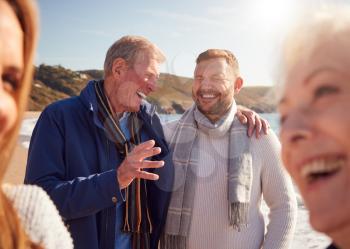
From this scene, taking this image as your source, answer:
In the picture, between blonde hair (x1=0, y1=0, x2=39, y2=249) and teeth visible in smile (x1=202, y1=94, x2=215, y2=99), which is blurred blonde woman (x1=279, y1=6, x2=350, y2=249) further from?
teeth visible in smile (x1=202, y1=94, x2=215, y2=99)

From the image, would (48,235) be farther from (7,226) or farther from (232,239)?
(232,239)

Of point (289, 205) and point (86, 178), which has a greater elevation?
point (86, 178)

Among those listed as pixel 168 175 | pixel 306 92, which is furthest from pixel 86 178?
pixel 306 92

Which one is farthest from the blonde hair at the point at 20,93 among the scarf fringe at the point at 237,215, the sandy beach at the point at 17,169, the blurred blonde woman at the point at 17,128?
the sandy beach at the point at 17,169

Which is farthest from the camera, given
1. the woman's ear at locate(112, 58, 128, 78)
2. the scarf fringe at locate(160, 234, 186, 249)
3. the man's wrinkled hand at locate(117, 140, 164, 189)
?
the woman's ear at locate(112, 58, 128, 78)

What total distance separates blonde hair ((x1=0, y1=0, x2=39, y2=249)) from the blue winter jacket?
54.4 inches

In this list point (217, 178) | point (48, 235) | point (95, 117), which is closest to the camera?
point (48, 235)

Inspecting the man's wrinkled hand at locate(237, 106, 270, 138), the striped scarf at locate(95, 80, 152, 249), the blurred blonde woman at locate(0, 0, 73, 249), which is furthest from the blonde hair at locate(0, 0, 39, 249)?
the man's wrinkled hand at locate(237, 106, 270, 138)

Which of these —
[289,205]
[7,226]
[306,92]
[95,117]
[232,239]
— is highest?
[306,92]

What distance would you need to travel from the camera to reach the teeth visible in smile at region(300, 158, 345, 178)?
38.6 inches

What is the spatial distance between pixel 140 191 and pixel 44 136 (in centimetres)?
82

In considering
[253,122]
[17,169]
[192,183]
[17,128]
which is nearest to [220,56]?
[253,122]

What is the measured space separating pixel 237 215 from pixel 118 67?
1452mm

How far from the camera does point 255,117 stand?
3.32m
